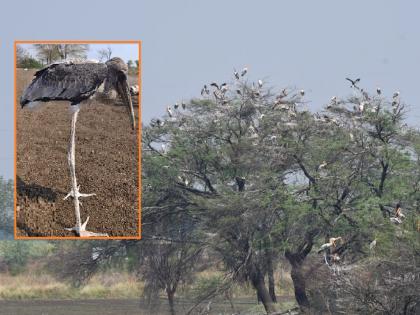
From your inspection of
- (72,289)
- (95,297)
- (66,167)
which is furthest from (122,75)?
(95,297)

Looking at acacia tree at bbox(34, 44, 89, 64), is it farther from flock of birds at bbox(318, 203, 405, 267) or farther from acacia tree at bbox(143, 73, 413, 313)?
acacia tree at bbox(143, 73, 413, 313)

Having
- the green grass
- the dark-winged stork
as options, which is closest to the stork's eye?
the dark-winged stork

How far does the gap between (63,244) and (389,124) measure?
22333mm

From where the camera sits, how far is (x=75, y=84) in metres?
14.3

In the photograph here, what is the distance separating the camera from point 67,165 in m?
15.1

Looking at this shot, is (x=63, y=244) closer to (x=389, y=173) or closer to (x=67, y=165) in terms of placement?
(x=389, y=173)

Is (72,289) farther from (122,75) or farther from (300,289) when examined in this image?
(122,75)

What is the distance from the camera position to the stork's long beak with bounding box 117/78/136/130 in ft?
48.5

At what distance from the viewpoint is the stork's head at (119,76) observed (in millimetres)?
14492

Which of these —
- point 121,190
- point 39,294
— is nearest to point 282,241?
point 121,190

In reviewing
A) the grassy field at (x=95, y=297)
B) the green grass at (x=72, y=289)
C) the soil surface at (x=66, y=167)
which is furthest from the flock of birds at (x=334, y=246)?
the green grass at (x=72, y=289)

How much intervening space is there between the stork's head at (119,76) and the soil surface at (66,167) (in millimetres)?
231

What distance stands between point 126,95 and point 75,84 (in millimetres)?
886

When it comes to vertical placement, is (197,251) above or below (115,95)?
below
